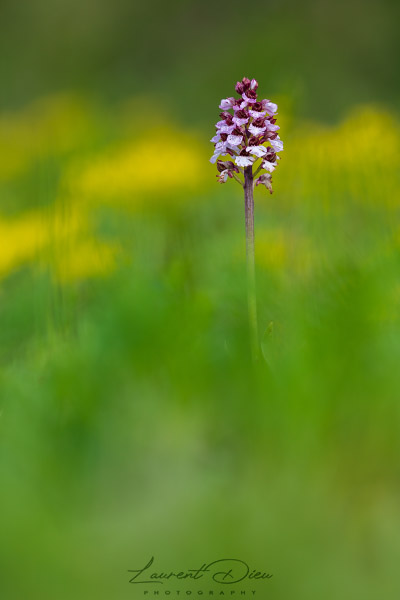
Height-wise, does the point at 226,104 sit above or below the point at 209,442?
above

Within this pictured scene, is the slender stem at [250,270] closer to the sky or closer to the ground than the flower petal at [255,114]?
closer to the ground

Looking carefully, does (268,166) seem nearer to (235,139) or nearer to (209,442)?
(235,139)

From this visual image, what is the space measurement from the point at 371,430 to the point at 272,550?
2.4 inches

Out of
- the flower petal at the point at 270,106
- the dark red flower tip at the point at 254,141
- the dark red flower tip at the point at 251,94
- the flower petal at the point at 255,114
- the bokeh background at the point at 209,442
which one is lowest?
the bokeh background at the point at 209,442

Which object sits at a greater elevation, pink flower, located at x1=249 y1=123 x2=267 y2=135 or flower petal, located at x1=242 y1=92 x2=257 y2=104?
flower petal, located at x1=242 y1=92 x2=257 y2=104

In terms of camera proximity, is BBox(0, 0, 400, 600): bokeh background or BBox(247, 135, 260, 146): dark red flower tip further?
BBox(247, 135, 260, 146): dark red flower tip

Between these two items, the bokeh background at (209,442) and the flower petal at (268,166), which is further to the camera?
the flower petal at (268,166)

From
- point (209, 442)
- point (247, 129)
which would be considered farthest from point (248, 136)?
point (209, 442)

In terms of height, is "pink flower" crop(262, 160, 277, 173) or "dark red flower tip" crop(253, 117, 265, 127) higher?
"dark red flower tip" crop(253, 117, 265, 127)

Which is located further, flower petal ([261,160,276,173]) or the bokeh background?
flower petal ([261,160,276,173])

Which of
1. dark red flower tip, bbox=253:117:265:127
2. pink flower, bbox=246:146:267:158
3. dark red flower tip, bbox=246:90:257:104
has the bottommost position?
pink flower, bbox=246:146:267:158

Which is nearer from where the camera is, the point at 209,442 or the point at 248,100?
the point at 209,442

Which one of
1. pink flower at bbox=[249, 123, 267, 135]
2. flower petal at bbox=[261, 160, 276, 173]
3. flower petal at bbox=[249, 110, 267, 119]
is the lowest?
flower petal at bbox=[261, 160, 276, 173]

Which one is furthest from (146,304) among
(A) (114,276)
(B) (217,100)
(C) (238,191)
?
(B) (217,100)
